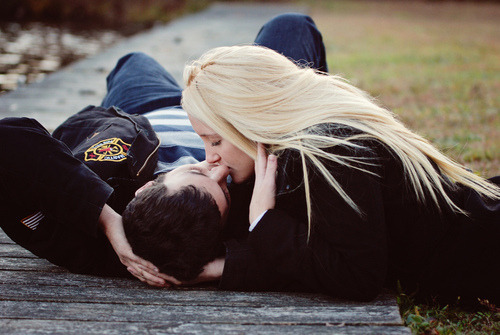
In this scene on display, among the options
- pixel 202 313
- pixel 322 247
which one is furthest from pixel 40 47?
pixel 322 247

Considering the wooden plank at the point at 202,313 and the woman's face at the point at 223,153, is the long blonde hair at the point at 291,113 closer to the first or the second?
the woman's face at the point at 223,153

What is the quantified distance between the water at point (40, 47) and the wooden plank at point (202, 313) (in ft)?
20.0

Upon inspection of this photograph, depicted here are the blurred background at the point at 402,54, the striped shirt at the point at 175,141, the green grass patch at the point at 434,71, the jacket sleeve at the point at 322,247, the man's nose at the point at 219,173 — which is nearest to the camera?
the jacket sleeve at the point at 322,247

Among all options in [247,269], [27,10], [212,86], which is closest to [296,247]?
[247,269]

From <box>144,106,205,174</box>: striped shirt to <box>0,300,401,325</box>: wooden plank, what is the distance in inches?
38.0

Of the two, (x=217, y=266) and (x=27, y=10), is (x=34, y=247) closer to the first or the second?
(x=217, y=266)

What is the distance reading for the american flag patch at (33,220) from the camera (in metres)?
2.49

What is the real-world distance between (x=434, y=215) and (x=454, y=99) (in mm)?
5409

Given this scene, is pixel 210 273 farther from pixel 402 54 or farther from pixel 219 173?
pixel 402 54

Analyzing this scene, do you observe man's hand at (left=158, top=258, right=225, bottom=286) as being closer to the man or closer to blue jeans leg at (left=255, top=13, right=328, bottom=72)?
the man

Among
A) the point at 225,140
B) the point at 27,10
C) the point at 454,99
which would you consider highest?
the point at 225,140

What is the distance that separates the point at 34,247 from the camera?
251 centimetres

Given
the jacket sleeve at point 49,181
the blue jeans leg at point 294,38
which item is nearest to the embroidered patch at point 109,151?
the jacket sleeve at point 49,181

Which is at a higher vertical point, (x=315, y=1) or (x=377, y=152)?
(x=377, y=152)
